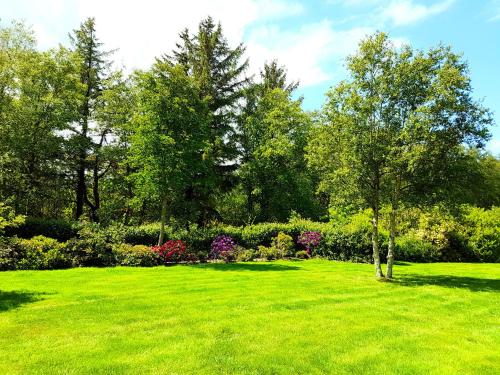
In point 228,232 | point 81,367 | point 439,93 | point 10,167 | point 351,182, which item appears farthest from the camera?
point 10,167

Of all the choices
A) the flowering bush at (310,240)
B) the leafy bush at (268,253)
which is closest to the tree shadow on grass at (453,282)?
the flowering bush at (310,240)

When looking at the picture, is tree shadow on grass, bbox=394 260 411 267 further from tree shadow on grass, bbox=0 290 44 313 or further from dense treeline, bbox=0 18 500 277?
tree shadow on grass, bbox=0 290 44 313

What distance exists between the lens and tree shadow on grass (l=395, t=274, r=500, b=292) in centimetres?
1330

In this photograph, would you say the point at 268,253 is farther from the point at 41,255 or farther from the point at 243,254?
the point at 41,255

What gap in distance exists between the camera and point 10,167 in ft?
79.9

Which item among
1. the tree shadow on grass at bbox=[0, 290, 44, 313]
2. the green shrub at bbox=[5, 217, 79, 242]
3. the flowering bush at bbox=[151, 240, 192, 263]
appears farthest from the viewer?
the green shrub at bbox=[5, 217, 79, 242]

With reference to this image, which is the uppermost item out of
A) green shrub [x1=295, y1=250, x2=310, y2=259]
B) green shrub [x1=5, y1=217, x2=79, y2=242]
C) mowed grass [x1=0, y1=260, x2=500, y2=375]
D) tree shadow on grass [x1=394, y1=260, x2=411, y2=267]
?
green shrub [x1=5, y1=217, x2=79, y2=242]

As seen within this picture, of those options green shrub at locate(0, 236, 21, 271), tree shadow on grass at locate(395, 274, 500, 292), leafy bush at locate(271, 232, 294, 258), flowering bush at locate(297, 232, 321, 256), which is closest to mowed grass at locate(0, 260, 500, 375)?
tree shadow on grass at locate(395, 274, 500, 292)

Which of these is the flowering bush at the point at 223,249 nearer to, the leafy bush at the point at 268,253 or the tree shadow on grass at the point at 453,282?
the leafy bush at the point at 268,253

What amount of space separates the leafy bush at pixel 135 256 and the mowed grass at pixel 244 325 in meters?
3.62

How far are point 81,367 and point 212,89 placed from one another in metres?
25.6

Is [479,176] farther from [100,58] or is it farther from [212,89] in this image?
[100,58]

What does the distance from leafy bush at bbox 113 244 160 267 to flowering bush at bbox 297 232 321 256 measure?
847 cm

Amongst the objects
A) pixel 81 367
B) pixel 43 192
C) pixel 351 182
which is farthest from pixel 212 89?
pixel 81 367
